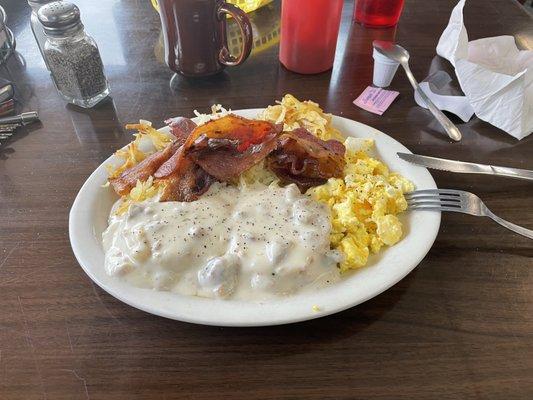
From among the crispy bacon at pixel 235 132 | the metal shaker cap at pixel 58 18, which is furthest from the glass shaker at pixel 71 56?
the crispy bacon at pixel 235 132

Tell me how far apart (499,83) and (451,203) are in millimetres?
566

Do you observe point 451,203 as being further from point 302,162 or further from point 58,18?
point 58,18

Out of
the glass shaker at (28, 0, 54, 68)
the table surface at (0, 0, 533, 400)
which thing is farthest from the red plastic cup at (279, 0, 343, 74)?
the glass shaker at (28, 0, 54, 68)

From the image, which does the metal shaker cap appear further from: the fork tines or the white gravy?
the fork tines

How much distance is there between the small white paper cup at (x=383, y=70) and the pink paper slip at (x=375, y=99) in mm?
29

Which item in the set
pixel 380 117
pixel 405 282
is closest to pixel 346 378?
pixel 405 282

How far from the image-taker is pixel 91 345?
77cm

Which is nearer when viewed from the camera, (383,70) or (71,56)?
(71,56)

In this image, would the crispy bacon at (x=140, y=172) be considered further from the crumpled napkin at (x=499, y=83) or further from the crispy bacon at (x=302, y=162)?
the crumpled napkin at (x=499, y=83)

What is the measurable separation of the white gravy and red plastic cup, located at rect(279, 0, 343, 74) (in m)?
0.72

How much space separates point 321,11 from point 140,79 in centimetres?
69

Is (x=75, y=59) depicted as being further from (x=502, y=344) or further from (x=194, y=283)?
(x=502, y=344)

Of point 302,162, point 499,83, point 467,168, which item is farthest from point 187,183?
point 499,83

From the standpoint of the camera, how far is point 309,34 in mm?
1396
